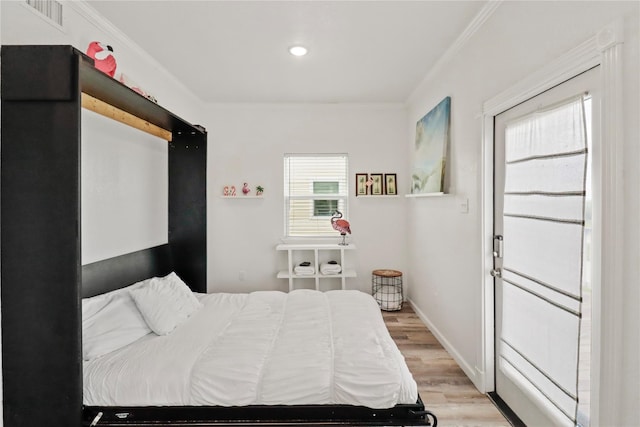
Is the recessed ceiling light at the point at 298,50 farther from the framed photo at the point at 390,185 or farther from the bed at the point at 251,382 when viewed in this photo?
the bed at the point at 251,382

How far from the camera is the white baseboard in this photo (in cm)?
236

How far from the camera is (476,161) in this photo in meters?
2.40

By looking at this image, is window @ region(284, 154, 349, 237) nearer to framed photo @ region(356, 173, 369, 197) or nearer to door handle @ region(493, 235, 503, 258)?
framed photo @ region(356, 173, 369, 197)

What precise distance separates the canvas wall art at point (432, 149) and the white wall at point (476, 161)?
0.10 m

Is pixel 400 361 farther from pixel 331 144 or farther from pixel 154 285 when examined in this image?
pixel 331 144

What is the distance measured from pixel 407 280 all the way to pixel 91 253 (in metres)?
3.56

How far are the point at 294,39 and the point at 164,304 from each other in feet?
7.25

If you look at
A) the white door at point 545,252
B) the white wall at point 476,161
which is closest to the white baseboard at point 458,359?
the white wall at point 476,161

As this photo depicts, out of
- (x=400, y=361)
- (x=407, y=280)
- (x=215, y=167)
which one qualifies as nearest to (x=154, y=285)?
(x=400, y=361)

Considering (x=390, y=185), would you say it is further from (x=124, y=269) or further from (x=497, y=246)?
(x=124, y=269)

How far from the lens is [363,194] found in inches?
171

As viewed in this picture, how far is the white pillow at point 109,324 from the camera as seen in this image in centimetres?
179

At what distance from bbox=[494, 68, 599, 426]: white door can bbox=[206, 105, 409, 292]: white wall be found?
221 cm

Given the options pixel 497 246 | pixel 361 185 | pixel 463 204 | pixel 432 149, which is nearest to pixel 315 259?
pixel 361 185
